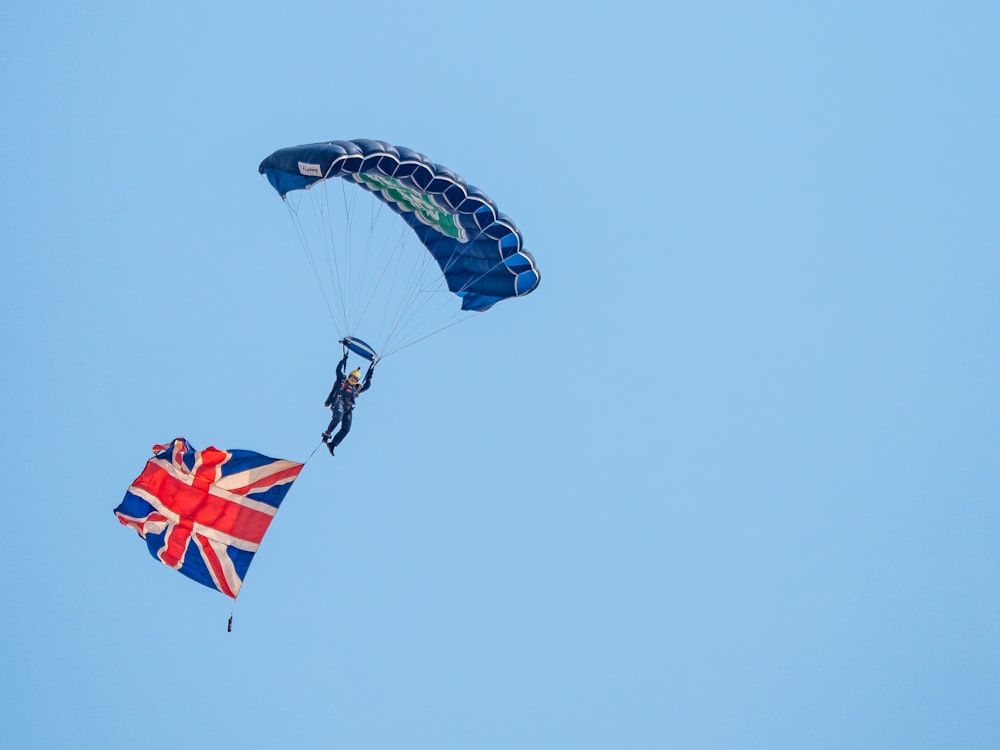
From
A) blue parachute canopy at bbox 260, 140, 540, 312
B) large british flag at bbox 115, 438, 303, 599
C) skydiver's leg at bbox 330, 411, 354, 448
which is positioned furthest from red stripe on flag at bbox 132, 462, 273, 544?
blue parachute canopy at bbox 260, 140, 540, 312

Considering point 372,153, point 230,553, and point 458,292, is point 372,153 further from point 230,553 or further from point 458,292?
point 230,553

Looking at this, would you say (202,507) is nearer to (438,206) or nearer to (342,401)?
(342,401)

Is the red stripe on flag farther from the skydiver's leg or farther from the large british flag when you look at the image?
the skydiver's leg

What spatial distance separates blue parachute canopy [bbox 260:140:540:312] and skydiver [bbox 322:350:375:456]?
315cm

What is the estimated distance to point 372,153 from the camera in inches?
861

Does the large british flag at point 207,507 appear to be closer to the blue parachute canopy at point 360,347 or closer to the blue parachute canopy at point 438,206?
the blue parachute canopy at point 360,347

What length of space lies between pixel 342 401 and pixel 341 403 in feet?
0.12

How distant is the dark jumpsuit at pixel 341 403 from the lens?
2330 centimetres

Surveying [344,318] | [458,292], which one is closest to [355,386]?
[344,318]

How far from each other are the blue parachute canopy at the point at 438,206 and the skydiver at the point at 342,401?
3147mm

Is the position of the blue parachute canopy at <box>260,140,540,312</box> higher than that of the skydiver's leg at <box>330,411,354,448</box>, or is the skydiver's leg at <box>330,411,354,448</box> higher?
the blue parachute canopy at <box>260,140,540,312</box>

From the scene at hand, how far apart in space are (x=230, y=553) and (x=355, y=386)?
3.53 metres

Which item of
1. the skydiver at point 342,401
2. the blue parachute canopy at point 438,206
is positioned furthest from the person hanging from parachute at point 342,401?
the blue parachute canopy at point 438,206

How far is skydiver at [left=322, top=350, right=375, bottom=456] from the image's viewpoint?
2330 cm
